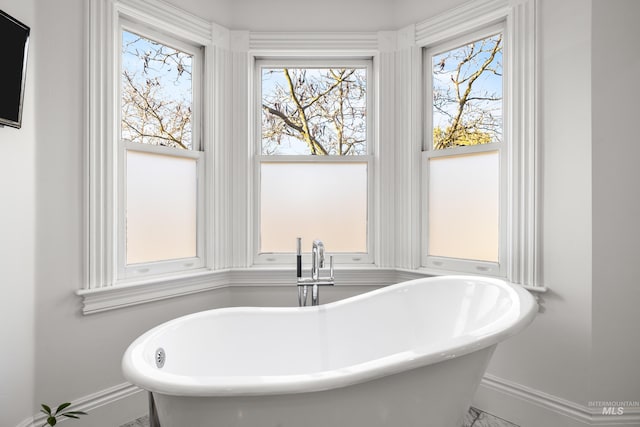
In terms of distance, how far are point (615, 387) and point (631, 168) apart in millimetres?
1021

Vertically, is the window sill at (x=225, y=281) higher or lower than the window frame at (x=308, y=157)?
lower

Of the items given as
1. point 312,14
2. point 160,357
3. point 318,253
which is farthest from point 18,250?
point 312,14

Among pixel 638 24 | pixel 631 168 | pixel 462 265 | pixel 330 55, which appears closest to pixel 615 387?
pixel 462 265

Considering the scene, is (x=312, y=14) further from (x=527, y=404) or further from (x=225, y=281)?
(x=527, y=404)

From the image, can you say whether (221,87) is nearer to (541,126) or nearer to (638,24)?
(541,126)

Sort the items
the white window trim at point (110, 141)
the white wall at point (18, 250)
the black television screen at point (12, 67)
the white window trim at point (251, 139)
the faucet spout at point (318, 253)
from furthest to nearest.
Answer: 1. the white window trim at point (251, 139)
2. the faucet spout at point (318, 253)
3. the white window trim at point (110, 141)
4. the white wall at point (18, 250)
5. the black television screen at point (12, 67)

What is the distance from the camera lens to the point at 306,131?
2.48 meters

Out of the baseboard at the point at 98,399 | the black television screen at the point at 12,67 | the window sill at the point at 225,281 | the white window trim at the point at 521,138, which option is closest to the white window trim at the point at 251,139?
the window sill at the point at 225,281

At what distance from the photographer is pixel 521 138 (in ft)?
6.19

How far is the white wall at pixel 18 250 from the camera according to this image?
144 cm

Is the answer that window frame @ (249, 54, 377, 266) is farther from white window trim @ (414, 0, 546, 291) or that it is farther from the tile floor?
the tile floor

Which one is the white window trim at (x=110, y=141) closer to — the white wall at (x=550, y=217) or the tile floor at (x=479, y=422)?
the white wall at (x=550, y=217)

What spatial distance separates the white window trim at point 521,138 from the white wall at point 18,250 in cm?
231

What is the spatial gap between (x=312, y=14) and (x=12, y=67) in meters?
1.70
